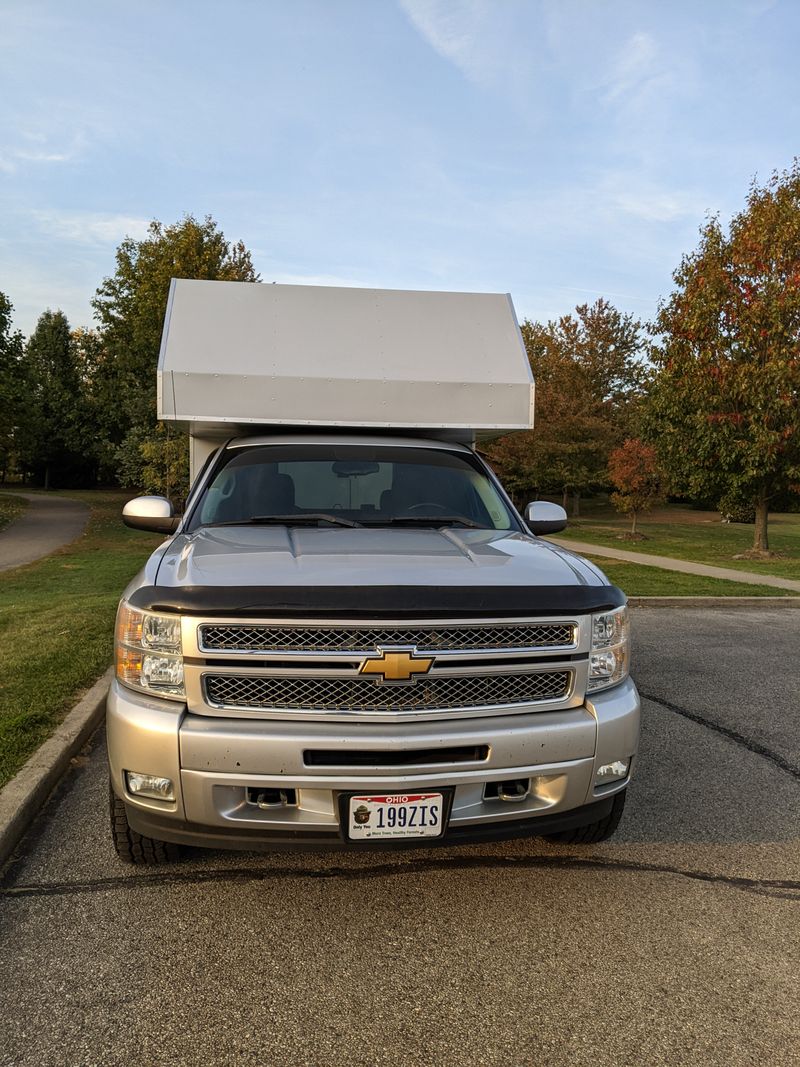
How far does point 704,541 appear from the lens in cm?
2533

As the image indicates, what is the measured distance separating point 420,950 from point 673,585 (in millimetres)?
11124

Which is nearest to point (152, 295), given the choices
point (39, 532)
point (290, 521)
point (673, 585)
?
point (39, 532)

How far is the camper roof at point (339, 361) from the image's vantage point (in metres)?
5.45

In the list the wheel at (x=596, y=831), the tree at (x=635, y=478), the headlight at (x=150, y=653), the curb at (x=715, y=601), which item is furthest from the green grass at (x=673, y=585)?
the tree at (x=635, y=478)

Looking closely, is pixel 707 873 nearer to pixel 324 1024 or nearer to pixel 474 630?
pixel 474 630

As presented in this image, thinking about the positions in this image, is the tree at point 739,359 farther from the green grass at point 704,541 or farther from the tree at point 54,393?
A: the tree at point 54,393

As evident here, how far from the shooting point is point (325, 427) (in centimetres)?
564

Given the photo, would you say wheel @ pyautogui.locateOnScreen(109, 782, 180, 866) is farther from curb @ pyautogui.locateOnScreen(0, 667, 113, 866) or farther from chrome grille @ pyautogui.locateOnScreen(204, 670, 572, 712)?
chrome grille @ pyautogui.locateOnScreen(204, 670, 572, 712)

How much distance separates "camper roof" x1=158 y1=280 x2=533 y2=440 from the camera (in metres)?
5.45

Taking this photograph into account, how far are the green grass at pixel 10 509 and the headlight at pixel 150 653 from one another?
24.1 meters

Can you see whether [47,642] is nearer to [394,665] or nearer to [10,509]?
[394,665]

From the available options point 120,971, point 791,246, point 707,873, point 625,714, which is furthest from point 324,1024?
point 791,246

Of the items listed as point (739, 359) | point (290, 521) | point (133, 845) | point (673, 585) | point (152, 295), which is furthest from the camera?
point (152, 295)

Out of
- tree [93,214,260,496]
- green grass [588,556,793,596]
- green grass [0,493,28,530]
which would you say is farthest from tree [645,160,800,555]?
green grass [0,493,28,530]
